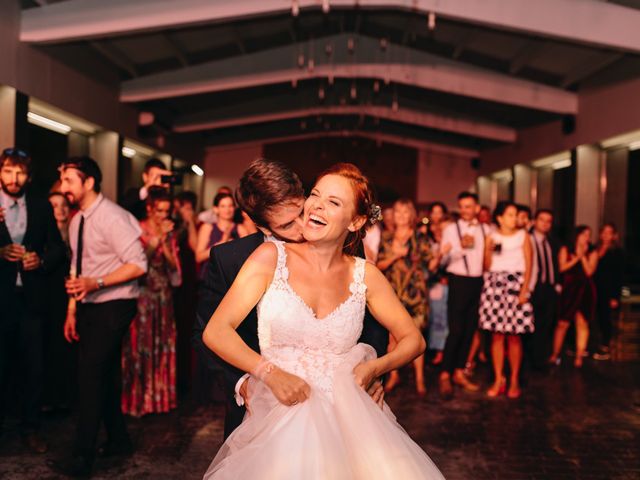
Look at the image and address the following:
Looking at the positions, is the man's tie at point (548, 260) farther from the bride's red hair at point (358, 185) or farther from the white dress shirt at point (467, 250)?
the bride's red hair at point (358, 185)

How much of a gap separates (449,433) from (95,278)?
243 centimetres

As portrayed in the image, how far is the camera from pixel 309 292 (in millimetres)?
1982

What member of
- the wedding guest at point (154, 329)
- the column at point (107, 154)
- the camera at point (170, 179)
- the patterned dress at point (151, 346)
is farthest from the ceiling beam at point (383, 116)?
the patterned dress at point (151, 346)

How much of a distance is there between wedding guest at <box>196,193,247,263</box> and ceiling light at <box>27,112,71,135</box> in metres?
4.41

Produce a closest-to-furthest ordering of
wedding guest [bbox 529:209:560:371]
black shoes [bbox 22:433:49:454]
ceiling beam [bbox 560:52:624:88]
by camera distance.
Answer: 1. black shoes [bbox 22:433:49:454]
2. wedding guest [bbox 529:209:560:371]
3. ceiling beam [bbox 560:52:624:88]

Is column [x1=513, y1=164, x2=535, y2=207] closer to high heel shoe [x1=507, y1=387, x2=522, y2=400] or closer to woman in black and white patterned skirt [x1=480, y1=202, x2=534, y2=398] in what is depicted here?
woman in black and white patterned skirt [x1=480, y1=202, x2=534, y2=398]

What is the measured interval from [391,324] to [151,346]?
3.04m

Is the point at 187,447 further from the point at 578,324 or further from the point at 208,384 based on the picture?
the point at 578,324

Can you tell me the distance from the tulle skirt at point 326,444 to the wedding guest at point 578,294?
6063mm

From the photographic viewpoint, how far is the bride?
5.77ft

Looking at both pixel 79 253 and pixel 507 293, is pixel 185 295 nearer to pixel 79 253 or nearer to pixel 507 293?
pixel 79 253

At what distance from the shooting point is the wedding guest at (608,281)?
26.4 feet

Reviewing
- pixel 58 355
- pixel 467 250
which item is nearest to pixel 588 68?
pixel 467 250

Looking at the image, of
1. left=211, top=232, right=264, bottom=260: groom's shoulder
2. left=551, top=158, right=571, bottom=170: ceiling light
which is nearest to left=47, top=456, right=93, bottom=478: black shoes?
left=211, top=232, right=264, bottom=260: groom's shoulder
